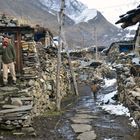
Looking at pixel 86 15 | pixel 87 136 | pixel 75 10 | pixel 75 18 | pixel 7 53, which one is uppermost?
pixel 75 10

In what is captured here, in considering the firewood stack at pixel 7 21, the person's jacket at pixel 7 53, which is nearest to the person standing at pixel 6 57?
the person's jacket at pixel 7 53

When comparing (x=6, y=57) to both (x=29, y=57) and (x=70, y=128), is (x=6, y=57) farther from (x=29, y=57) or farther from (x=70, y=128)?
(x=70, y=128)

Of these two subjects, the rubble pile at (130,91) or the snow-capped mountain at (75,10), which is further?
the snow-capped mountain at (75,10)

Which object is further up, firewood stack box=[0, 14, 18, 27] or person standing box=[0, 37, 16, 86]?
firewood stack box=[0, 14, 18, 27]

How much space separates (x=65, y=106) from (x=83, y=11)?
123 m

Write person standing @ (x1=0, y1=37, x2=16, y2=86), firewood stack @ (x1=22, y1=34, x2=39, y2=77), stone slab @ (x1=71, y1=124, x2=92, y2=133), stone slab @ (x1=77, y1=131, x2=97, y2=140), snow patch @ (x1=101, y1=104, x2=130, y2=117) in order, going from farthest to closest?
firewood stack @ (x1=22, y1=34, x2=39, y2=77) < snow patch @ (x1=101, y1=104, x2=130, y2=117) < person standing @ (x1=0, y1=37, x2=16, y2=86) < stone slab @ (x1=71, y1=124, x2=92, y2=133) < stone slab @ (x1=77, y1=131, x2=97, y2=140)

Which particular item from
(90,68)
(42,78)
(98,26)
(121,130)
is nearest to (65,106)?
(42,78)

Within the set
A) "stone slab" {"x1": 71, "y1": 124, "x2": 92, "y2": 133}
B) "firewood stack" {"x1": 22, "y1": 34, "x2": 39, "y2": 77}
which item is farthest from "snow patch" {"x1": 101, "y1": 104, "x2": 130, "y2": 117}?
"firewood stack" {"x1": 22, "y1": 34, "x2": 39, "y2": 77}

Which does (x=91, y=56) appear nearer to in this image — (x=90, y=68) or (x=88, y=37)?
(x=90, y=68)

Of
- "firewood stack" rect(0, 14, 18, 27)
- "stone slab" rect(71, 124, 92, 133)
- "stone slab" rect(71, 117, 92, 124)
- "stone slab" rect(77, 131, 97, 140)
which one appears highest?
"firewood stack" rect(0, 14, 18, 27)

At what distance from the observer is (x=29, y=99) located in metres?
15.1

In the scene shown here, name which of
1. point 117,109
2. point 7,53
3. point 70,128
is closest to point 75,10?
point 117,109

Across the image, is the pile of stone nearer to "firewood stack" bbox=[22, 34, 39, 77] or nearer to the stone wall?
the stone wall

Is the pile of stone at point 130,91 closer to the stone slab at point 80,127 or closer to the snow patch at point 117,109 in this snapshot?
the snow patch at point 117,109
